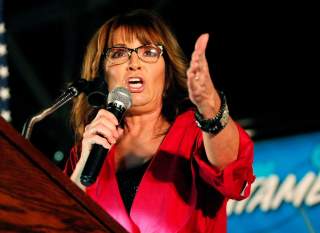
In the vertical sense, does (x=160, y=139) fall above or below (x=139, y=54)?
below

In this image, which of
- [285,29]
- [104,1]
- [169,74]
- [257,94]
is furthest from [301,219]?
[169,74]

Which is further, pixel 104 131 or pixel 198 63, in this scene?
pixel 104 131

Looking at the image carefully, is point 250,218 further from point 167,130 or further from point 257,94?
point 167,130

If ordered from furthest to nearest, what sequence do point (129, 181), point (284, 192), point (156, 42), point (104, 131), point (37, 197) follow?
point (284, 192), point (156, 42), point (129, 181), point (104, 131), point (37, 197)

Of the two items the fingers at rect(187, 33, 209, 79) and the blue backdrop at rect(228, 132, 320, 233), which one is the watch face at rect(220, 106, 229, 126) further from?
the blue backdrop at rect(228, 132, 320, 233)

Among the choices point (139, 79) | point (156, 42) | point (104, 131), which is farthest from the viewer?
point (156, 42)

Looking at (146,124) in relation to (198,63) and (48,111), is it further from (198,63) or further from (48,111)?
(198,63)

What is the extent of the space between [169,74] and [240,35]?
8.16ft

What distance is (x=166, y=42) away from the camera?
2023 millimetres

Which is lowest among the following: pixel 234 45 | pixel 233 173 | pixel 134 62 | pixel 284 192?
pixel 284 192

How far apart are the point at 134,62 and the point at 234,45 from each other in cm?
268

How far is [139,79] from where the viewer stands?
1.89m

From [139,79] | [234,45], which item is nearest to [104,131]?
[139,79]

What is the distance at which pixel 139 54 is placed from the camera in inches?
76.3
